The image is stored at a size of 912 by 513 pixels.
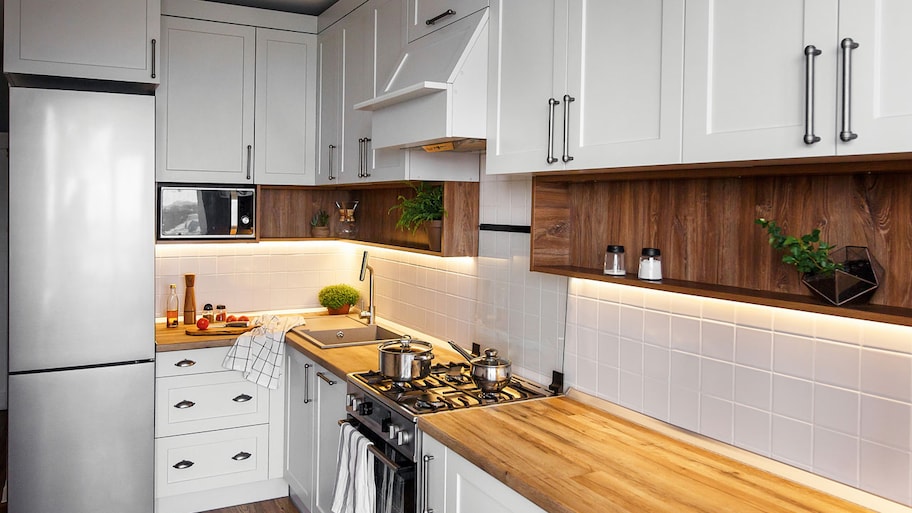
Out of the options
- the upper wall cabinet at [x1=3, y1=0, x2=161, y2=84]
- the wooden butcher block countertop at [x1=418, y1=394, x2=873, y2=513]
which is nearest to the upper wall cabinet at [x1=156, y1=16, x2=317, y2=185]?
the upper wall cabinet at [x1=3, y1=0, x2=161, y2=84]

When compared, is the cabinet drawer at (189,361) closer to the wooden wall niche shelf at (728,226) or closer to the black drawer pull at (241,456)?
the black drawer pull at (241,456)

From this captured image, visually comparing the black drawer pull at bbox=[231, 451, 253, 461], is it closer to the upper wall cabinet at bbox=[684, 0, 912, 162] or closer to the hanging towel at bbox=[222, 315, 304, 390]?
the hanging towel at bbox=[222, 315, 304, 390]

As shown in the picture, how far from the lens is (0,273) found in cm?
599

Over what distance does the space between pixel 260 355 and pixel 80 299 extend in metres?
0.88

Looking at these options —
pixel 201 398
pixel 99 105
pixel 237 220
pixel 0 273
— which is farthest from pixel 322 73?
pixel 0 273

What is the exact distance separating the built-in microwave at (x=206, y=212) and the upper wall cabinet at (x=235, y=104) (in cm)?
12

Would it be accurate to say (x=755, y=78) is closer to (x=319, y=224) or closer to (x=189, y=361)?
(x=189, y=361)

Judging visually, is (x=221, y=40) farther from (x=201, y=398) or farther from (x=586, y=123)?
(x=586, y=123)

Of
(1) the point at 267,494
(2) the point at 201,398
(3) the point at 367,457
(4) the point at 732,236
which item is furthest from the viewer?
(1) the point at 267,494

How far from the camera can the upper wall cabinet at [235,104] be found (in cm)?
373

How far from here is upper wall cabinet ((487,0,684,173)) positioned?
1.71 meters

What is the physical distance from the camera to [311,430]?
3.39m

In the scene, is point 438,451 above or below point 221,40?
below

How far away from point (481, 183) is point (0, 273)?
4.89 m
